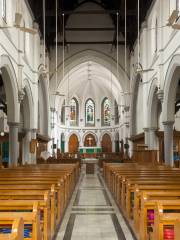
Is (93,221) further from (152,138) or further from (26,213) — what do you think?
(152,138)

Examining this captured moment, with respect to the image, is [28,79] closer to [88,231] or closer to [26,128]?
[26,128]

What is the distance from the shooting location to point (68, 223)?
866 centimetres

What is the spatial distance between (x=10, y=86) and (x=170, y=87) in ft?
25.5

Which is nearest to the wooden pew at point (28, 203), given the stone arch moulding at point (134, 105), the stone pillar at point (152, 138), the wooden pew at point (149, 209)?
the wooden pew at point (149, 209)

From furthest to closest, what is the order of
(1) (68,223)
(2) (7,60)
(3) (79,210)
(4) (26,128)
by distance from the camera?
(4) (26,128) → (2) (7,60) → (3) (79,210) → (1) (68,223)

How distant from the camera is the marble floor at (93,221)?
24.3 feet

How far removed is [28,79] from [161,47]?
8230 mm

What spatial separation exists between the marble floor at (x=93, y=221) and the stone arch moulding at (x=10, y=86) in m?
7.48

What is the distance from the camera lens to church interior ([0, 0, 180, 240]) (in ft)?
21.7

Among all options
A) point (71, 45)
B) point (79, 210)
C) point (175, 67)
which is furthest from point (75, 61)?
point (79, 210)

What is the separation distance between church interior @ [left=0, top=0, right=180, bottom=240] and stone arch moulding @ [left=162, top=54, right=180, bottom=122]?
0.05m

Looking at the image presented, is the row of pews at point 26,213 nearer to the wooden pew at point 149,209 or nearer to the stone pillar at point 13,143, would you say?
the wooden pew at point 149,209

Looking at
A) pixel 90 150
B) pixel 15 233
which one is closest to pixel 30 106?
pixel 15 233

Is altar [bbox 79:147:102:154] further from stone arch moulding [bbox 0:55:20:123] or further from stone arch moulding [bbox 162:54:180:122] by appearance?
stone arch moulding [bbox 162:54:180:122]
